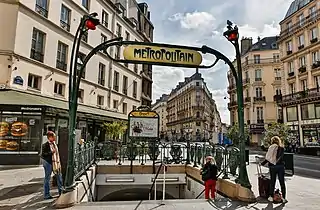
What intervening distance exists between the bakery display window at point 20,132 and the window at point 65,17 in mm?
8550

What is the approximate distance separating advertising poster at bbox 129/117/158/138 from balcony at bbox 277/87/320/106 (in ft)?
71.2

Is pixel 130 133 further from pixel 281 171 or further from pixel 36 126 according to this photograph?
pixel 281 171

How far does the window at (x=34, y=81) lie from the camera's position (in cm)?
1633

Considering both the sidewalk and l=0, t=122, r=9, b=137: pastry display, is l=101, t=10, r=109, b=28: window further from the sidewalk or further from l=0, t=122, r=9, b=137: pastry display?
the sidewalk

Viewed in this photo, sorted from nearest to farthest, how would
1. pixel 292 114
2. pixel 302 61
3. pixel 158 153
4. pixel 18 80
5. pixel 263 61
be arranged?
pixel 158 153 < pixel 18 80 < pixel 302 61 < pixel 292 114 < pixel 263 61

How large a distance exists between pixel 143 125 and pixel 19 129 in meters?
6.99

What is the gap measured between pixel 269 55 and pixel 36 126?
44796mm

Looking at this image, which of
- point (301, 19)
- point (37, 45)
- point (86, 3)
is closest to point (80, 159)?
point (37, 45)

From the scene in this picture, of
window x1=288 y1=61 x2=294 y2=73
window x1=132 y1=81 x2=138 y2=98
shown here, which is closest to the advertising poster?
window x1=132 y1=81 x2=138 y2=98

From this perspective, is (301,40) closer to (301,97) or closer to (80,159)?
(301,97)

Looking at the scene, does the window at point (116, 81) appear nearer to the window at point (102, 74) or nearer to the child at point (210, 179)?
the window at point (102, 74)

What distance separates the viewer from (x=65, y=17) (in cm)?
2008

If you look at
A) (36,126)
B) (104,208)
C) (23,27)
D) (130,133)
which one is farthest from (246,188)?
(23,27)

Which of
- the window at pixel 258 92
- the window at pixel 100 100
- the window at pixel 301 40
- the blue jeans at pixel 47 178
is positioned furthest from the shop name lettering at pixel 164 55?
the window at pixel 258 92
